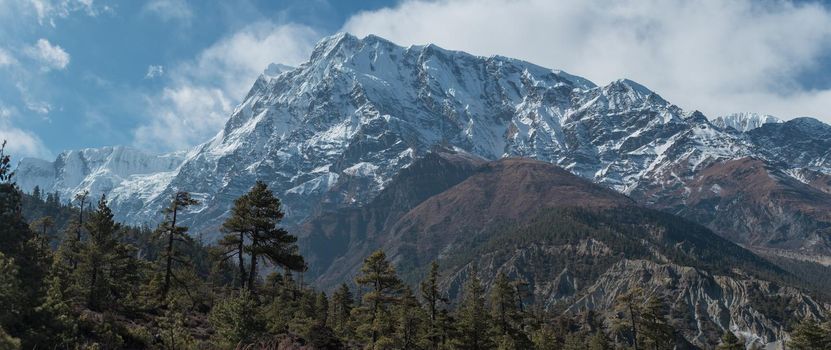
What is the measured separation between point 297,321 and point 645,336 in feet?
117

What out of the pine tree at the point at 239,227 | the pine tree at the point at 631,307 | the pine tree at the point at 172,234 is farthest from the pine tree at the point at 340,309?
the pine tree at the point at 631,307

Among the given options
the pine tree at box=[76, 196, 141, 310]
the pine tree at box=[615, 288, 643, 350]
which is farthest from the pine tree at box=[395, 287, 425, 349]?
the pine tree at box=[615, 288, 643, 350]

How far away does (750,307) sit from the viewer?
631ft

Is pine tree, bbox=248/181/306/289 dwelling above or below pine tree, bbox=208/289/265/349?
above

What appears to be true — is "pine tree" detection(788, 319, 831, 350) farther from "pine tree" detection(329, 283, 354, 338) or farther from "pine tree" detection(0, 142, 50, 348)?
"pine tree" detection(0, 142, 50, 348)

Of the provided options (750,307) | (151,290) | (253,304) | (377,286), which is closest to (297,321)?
(377,286)

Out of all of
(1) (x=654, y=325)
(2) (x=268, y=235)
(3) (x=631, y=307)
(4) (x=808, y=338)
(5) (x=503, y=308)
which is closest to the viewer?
(2) (x=268, y=235)

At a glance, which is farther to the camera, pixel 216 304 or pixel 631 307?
pixel 631 307

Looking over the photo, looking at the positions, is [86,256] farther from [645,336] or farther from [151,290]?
[645,336]

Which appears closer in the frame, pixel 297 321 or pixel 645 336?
pixel 297 321

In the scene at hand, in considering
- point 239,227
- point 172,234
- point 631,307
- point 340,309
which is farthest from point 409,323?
point 340,309

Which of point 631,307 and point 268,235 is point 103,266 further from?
point 631,307

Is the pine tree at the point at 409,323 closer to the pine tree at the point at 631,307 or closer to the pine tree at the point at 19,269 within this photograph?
the pine tree at the point at 631,307

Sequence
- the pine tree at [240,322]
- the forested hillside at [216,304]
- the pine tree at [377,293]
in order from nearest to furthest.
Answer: the forested hillside at [216,304] → the pine tree at [240,322] → the pine tree at [377,293]
